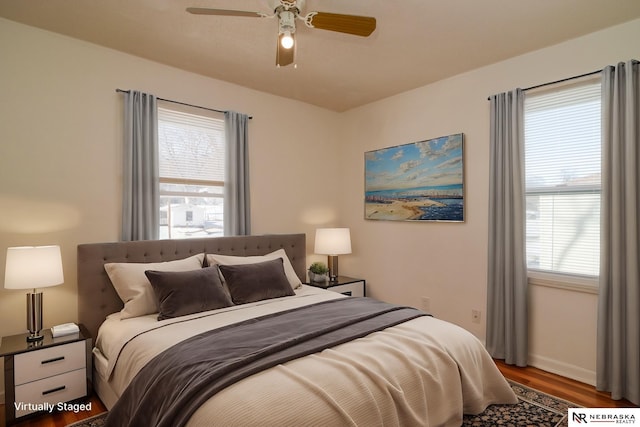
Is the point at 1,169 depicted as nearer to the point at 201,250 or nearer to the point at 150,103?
the point at 150,103

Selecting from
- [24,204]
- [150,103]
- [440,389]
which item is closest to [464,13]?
[440,389]

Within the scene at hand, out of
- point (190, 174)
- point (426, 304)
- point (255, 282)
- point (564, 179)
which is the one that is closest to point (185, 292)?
point (255, 282)

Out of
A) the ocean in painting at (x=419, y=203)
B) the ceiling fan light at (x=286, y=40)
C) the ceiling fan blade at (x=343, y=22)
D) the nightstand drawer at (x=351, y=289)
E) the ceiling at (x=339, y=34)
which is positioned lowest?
the nightstand drawer at (x=351, y=289)

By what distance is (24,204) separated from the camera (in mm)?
2568

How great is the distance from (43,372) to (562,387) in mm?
3680

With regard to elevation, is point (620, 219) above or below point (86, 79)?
below

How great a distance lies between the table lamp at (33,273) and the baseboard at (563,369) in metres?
3.78

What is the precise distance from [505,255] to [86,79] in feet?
12.6

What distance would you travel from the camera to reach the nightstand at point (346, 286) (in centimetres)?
394

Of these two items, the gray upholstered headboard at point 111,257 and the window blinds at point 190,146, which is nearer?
the gray upholstered headboard at point 111,257

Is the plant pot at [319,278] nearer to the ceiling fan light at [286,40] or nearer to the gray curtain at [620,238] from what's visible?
the gray curtain at [620,238]

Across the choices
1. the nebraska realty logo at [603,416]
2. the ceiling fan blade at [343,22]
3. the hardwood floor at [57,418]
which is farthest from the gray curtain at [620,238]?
the hardwood floor at [57,418]

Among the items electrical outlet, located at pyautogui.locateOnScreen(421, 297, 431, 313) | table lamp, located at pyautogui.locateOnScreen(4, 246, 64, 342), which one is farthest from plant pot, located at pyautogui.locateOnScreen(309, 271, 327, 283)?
table lamp, located at pyautogui.locateOnScreen(4, 246, 64, 342)

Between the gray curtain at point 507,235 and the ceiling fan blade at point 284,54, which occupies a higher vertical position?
the ceiling fan blade at point 284,54
